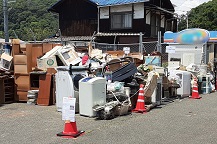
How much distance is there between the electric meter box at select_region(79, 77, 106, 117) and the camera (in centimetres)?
827

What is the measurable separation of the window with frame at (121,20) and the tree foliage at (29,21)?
3093 centimetres

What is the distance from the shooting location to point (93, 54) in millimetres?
14219

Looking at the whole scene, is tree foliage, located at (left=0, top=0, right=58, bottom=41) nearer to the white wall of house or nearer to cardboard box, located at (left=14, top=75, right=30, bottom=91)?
the white wall of house

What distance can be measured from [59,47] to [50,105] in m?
2.30

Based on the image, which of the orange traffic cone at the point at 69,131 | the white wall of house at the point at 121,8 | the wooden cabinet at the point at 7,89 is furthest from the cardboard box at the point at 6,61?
the white wall of house at the point at 121,8

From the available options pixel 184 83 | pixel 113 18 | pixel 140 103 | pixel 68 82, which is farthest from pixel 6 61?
pixel 113 18

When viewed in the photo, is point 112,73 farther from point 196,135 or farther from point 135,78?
point 196,135

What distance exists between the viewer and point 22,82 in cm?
1106

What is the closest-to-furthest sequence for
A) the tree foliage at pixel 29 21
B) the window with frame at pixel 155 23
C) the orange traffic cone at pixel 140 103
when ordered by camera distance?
the orange traffic cone at pixel 140 103, the window with frame at pixel 155 23, the tree foliage at pixel 29 21

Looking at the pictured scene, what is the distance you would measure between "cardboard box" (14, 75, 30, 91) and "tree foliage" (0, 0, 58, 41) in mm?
47309

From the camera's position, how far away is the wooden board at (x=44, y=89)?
34.0 feet

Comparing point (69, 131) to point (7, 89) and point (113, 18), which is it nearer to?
point (7, 89)

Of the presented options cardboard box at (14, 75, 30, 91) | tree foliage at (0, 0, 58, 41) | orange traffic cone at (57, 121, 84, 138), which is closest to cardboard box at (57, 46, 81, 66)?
cardboard box at (14, 75, 30, 91)

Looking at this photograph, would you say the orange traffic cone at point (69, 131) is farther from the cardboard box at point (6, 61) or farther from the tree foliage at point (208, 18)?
the tree foliage at point (208, 18)
